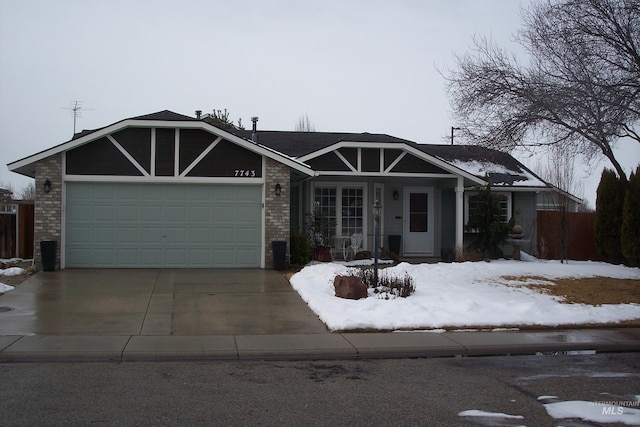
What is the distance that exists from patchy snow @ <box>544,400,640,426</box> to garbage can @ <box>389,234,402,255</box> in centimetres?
1389

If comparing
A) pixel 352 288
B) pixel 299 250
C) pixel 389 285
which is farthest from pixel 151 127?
pixel 389 285

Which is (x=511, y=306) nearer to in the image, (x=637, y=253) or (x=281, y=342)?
(x=281, y=342)

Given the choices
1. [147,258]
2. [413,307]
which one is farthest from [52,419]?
[147,258]

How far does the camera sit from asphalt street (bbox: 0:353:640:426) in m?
5.93

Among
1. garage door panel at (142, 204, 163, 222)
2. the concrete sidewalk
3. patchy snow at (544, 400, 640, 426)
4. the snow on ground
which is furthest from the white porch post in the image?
patchy snow at (544, 400, 640, 426)

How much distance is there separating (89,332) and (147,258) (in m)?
7.47

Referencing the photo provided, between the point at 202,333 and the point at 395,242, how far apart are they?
454 inches

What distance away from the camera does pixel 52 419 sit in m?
5.73

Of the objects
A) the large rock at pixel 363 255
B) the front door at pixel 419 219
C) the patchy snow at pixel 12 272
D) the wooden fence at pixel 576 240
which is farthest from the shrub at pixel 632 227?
the patchy snow at pixel 12 272

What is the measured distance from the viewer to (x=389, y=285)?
41.7 ft

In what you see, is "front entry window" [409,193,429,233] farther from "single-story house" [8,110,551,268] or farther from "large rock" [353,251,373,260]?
"single-story house" [8,110,551,268]

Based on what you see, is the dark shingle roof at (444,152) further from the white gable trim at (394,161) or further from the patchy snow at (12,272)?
the patchy snow at (12,272)

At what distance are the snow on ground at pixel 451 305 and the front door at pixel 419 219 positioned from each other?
5593 mm

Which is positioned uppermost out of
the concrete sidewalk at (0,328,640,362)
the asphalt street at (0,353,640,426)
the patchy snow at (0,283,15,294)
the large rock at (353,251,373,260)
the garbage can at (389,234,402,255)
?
the garbage can at (389,234,402,255)
